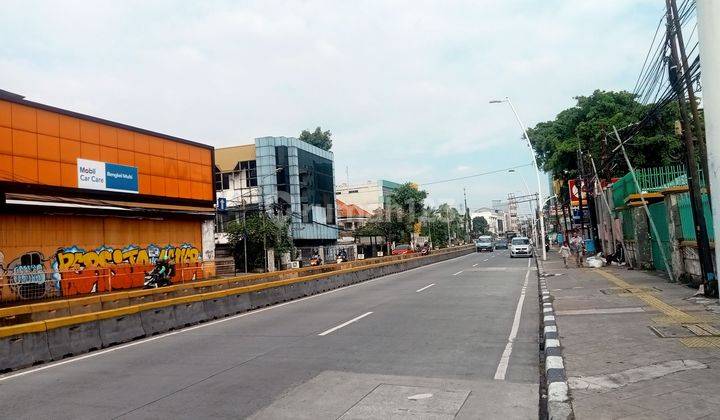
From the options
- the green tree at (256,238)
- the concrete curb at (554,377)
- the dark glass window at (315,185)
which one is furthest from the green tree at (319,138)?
the concrete curb at (554,377)

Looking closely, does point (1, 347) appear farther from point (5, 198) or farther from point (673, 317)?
point (5, 198)

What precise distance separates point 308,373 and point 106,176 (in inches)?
879

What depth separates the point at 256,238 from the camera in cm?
4084

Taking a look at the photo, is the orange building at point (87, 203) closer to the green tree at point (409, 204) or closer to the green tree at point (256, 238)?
the green tree at point (256, 238)

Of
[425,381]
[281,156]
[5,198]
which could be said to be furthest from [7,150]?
[281,156]

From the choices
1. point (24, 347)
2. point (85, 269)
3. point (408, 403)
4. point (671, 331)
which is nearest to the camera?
point (408, 403)

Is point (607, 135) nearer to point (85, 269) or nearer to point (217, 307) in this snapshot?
point (217, 307)

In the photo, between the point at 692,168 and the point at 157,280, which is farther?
the point at 157,280

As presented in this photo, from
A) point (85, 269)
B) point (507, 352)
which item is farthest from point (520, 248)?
point (507, 352)

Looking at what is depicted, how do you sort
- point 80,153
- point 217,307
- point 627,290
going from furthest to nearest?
point 80,153 < point 627,290 < point 217,307

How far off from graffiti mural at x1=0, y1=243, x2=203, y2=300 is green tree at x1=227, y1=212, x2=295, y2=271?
920 centimetres

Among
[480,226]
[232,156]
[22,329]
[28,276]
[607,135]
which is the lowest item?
[22,329]

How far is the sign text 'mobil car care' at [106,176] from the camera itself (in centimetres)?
2489

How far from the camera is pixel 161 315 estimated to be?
12.3 meters
